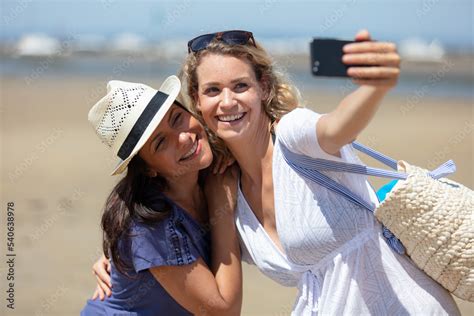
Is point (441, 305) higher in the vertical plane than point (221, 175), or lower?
lower

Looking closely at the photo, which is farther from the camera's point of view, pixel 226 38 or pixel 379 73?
pixel 226 38

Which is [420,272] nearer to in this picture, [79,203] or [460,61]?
[79,203]

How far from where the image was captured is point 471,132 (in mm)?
15305

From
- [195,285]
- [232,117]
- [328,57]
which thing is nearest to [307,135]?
[328,57]

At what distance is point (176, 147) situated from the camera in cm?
369

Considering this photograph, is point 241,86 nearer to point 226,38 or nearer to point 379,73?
point 226,38

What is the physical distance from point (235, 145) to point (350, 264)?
857 millimetres

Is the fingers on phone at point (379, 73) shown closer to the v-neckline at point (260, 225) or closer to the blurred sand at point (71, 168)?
the v-neckline at point (260, 225)

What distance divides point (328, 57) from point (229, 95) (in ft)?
3.42

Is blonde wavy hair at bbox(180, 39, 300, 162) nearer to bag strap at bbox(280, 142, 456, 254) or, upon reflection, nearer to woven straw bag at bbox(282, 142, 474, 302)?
bag strap at bbox(280, 142, 456, 254)

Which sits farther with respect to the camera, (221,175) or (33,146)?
(33,146)

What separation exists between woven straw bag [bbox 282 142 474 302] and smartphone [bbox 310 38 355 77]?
492mm

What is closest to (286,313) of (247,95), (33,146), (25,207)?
(247,95)

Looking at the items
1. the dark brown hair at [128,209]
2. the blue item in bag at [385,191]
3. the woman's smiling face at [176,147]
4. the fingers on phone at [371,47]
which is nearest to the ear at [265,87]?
the woman's smiling face at [176,147]
